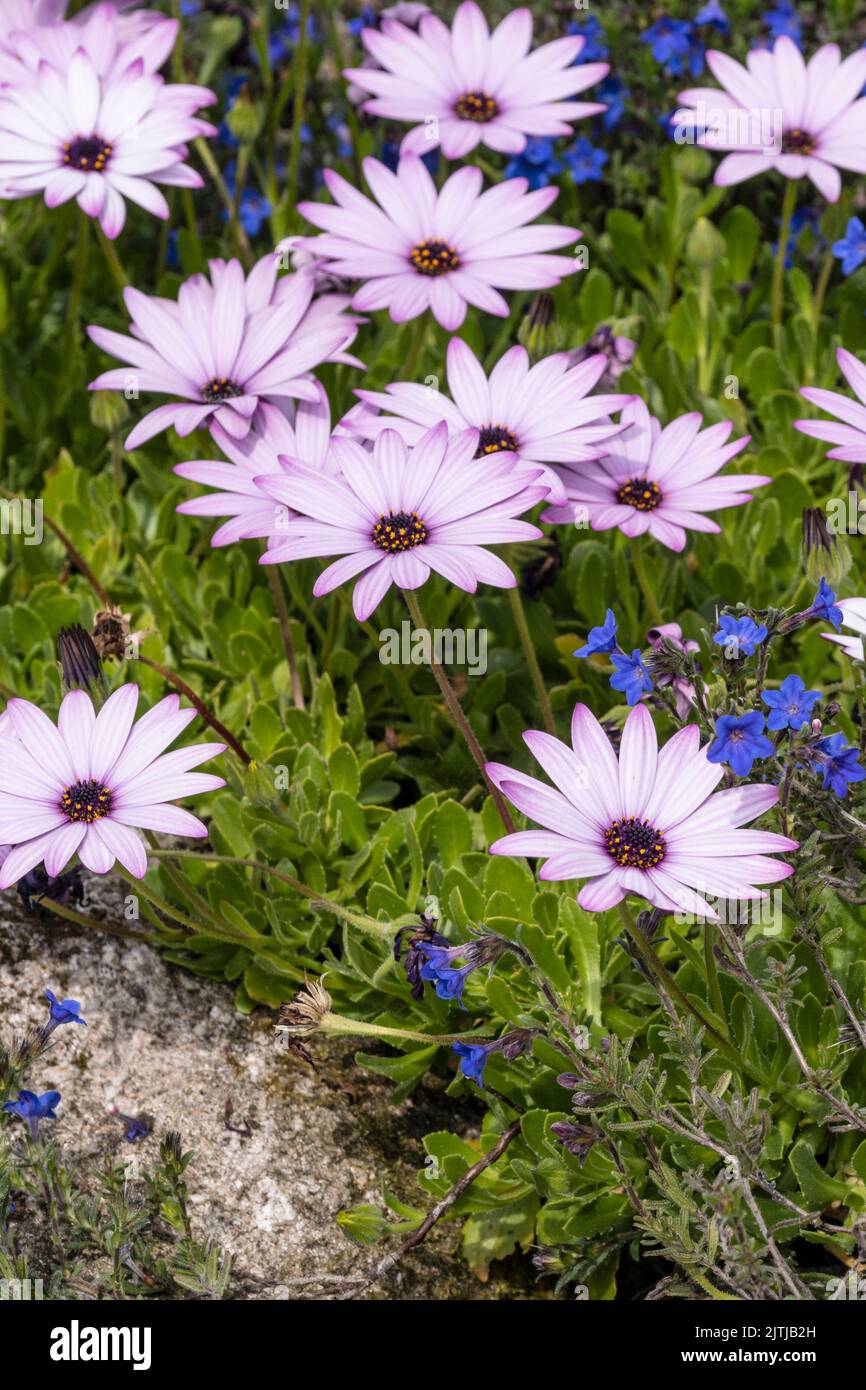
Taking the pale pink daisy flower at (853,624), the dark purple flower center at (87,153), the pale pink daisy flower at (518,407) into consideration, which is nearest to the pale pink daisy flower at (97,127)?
the dark purple flower center at (87,153)

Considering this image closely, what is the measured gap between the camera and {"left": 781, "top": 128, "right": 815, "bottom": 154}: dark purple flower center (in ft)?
12.5

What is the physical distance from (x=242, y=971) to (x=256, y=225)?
8.39ft

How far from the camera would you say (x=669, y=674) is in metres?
2.49

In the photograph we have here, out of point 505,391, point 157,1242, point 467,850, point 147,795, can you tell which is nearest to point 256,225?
point 505,391

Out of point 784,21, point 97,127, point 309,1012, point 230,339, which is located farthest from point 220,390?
point 784,21

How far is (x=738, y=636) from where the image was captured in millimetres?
2314

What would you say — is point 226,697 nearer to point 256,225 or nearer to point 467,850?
point 467,850

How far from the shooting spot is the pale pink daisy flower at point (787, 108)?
3742mm

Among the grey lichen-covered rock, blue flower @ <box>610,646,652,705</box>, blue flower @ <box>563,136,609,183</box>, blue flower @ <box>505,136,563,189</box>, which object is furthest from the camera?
blue flower @ <box>563,136,609,183</box>

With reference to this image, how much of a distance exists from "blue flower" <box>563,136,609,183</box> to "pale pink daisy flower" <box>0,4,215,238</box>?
1.37 metres

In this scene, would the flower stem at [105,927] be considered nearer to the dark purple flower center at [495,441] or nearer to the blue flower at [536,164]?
the dark purple flower center at [495,441]

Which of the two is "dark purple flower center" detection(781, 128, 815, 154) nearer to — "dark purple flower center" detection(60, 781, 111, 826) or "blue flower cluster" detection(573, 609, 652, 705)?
"blue flower cluster" detection(573, 609, 652, 705)

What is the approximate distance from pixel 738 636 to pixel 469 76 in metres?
2.25

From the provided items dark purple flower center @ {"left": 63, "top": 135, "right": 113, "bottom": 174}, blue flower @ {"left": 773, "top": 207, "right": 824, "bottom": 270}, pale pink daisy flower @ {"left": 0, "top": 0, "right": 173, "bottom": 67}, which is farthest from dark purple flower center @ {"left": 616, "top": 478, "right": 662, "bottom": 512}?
blue flower @ {"left": 773, "top": 207, "right": 824, "bottom": 270}
